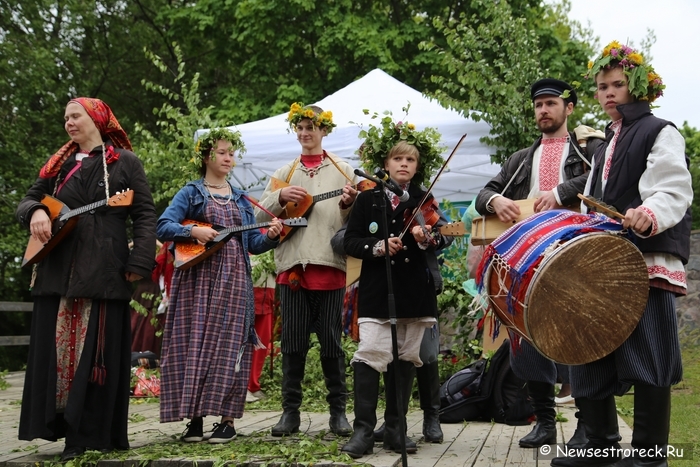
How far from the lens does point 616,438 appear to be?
4.22 metres

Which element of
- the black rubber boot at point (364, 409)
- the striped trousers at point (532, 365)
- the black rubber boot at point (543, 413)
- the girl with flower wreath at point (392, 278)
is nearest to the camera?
the black rubber boot at point (364, 409)

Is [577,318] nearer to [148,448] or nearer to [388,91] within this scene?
[148,448]

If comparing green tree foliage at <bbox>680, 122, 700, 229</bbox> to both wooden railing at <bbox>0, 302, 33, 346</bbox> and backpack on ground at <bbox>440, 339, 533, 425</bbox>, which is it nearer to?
backpack on ground at <bbox>440, 339, 533, 425</bbox>

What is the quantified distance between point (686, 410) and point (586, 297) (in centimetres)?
369

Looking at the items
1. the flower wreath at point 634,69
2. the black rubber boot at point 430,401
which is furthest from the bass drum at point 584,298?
the black rubber boot at point 430,401

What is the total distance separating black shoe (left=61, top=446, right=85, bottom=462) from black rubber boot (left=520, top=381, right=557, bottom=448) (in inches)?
101

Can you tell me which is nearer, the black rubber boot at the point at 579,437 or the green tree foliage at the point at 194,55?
the black rubber boot at the point at 579,437

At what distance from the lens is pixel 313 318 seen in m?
5.68

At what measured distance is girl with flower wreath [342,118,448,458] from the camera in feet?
15.4

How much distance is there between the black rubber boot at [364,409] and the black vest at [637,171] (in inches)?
62.4

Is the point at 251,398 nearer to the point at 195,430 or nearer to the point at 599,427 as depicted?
the point at 195,430

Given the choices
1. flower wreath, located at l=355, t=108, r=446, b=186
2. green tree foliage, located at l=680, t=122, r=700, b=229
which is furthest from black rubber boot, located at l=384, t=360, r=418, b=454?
green tree foliage, located at l=680, t=122, r=700, b=229

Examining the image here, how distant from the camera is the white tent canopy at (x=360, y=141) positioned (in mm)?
10070

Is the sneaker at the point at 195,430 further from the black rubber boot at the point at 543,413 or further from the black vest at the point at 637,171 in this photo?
the black vest at the point at 637,171
